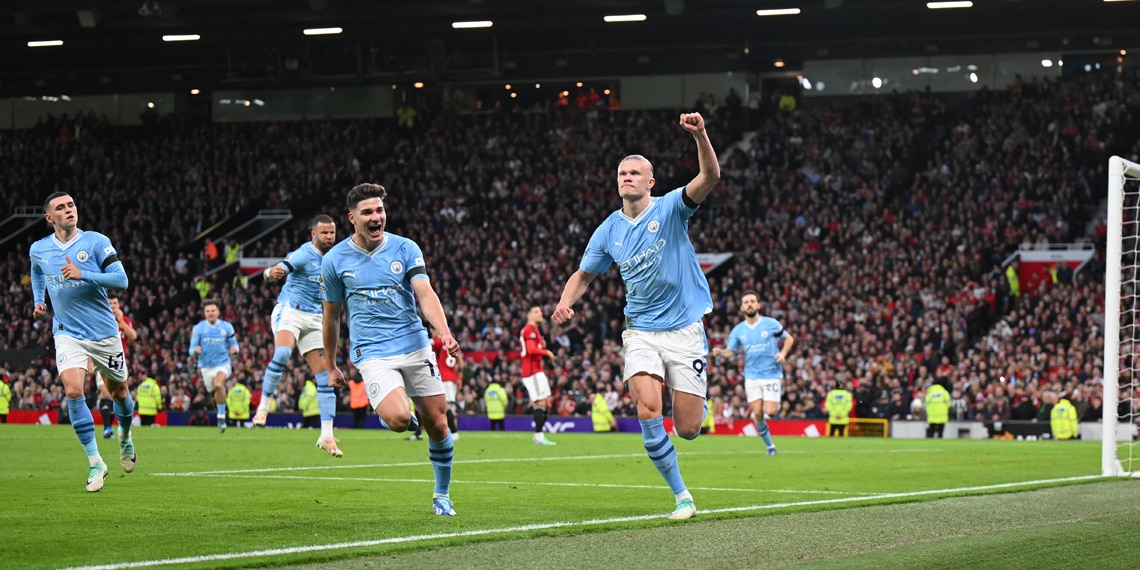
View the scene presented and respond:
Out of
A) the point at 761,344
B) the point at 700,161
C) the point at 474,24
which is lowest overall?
the point at 761,344

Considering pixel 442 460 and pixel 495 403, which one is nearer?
pixel 442 460

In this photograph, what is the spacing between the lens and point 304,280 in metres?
17.2

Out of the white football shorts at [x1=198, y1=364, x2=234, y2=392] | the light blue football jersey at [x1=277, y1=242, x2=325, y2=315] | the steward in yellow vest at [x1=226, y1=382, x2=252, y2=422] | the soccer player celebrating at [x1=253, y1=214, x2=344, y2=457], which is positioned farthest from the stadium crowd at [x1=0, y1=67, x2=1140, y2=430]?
the light blue football jersey at [x1=277, y1=242, x2=325, y2=315]

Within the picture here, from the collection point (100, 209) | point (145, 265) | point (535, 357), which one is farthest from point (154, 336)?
point (535, 357)

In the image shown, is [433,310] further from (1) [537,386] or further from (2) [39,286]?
(1) [537,386]

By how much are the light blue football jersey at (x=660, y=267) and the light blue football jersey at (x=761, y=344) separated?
11592mm

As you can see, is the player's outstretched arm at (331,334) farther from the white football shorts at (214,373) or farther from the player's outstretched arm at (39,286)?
the white football shorts at (214,373)

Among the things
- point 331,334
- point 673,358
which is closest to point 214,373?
point 331,334

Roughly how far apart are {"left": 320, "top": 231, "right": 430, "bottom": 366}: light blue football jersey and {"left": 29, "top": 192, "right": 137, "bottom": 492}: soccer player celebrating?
3.22 m

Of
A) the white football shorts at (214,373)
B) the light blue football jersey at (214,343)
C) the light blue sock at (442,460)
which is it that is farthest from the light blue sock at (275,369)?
the light blue sock at (442,460)

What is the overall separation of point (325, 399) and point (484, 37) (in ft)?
102

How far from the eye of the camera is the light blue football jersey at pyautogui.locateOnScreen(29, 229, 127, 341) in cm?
1193

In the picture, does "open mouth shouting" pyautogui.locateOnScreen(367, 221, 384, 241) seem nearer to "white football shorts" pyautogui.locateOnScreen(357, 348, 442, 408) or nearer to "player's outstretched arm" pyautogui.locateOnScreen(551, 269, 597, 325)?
"white football shorts" pyautogui.locateOnScreen(357, 348, 442, 408)

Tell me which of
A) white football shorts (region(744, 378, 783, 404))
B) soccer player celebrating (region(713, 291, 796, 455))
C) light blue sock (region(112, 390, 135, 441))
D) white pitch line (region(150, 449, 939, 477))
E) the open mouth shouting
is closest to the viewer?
the open mouth shouting
